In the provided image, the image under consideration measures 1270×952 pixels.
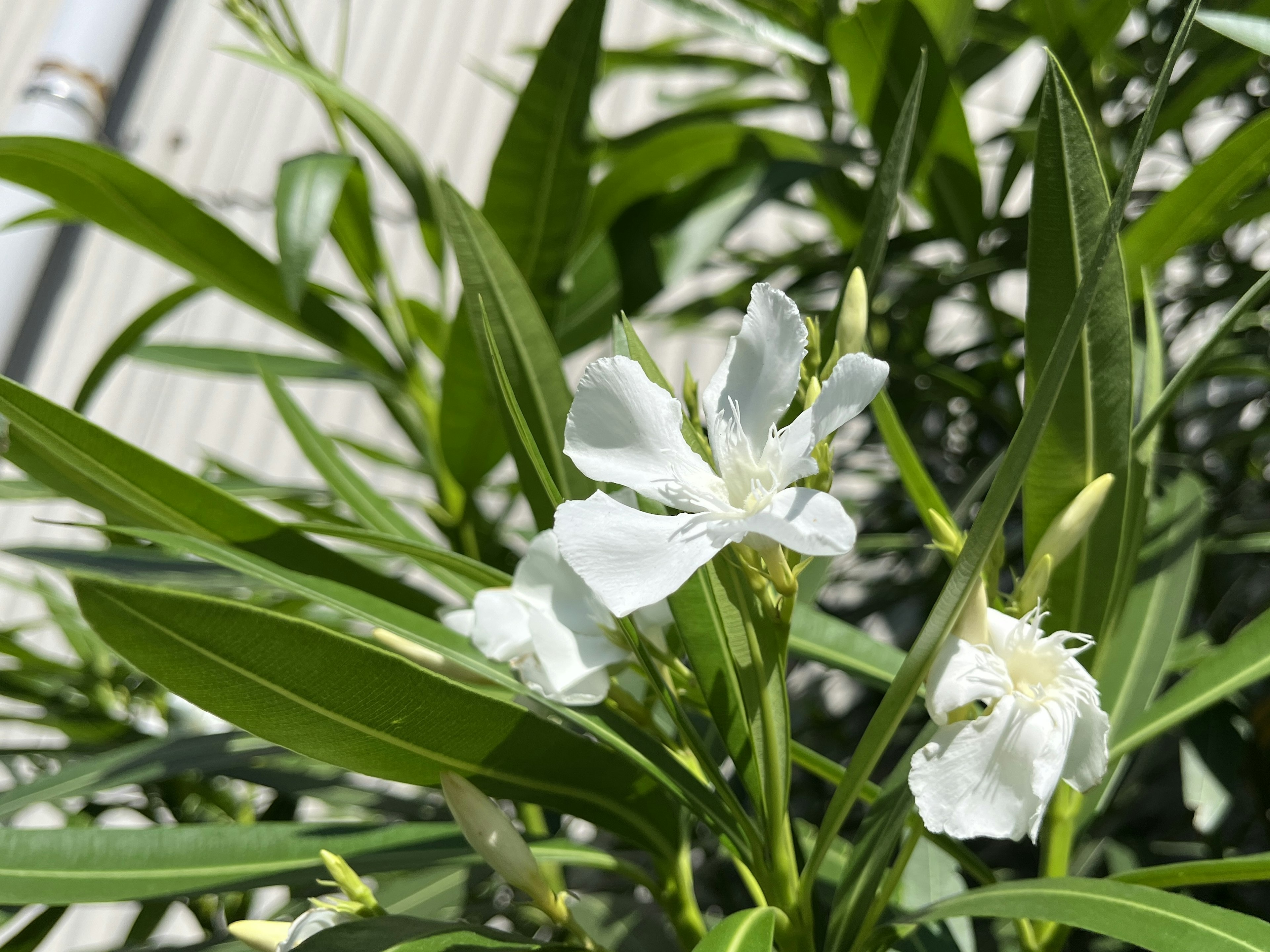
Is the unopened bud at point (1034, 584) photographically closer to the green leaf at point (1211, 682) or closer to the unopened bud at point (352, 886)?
the green leaf at point (1211, 682)

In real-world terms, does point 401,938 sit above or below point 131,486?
below

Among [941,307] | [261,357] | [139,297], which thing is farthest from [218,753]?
[139,297]

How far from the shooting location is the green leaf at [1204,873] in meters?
0.39

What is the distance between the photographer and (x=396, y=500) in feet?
3.06

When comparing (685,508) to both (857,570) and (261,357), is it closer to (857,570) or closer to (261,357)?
(261,357)

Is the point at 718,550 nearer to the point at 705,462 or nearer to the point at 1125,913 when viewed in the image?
the point at 705,462

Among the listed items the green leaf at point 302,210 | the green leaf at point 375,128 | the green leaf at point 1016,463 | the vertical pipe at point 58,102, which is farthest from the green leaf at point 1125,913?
the vertical pipe at point 58,102

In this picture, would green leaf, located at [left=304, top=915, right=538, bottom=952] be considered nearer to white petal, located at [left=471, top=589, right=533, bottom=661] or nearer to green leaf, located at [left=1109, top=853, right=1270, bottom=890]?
white petal, located at [left=471, top=589, right=533, bottom=661]

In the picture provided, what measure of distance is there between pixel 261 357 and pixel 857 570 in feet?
2.70

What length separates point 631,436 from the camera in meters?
0.33

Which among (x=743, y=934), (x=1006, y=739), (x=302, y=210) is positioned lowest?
(x=743, y=934)

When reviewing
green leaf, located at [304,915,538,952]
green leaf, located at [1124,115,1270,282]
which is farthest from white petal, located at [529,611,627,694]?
green leaf, located at [1124,115,1270,282]

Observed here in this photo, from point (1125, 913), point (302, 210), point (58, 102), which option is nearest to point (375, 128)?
point (302, 210)

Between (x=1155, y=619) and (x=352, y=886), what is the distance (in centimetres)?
48
